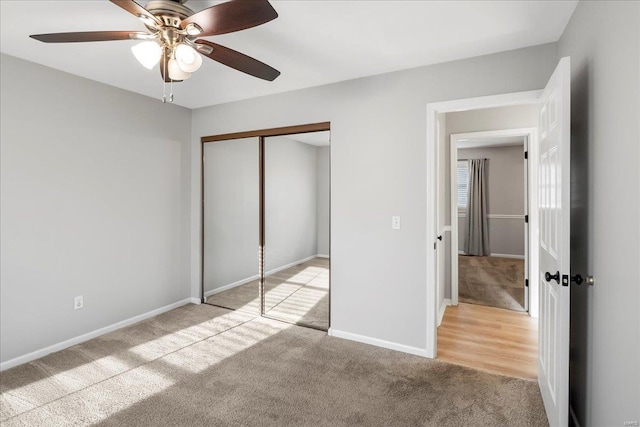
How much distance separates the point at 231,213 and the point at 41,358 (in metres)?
2.09

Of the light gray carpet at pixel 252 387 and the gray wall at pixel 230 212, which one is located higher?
the gray wall at pixel 230 212

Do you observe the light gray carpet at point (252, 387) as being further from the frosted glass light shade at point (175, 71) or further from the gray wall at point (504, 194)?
the gray wall at point (504, 194)

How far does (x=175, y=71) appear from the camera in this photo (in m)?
1.85

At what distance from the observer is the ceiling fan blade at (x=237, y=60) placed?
5.80 ft

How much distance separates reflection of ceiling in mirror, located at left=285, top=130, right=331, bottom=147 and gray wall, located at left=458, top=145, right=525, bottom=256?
17.8ft

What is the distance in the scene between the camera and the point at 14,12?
1.99 meters

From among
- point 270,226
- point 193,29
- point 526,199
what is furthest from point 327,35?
point 526,199

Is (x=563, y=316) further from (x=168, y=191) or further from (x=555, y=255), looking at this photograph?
(x=168, y=191)

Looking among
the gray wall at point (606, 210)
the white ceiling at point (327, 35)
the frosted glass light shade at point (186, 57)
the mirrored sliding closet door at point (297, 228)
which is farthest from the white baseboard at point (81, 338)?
the gray wall at point (606, 210)

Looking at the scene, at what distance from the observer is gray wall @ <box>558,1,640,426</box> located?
1.25m

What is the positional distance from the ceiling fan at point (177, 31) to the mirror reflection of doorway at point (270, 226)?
1.76 meters

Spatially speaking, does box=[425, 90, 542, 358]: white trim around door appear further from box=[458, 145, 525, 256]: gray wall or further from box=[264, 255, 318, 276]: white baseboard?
box=[458, 145, 525, 256]: gray wall

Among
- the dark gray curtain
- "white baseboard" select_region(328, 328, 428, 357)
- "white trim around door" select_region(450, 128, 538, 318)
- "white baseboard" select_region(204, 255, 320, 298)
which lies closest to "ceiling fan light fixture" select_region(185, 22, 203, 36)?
"white baseboard" select_region(204, 255, 320, 298)

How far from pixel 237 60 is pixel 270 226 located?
217cm
